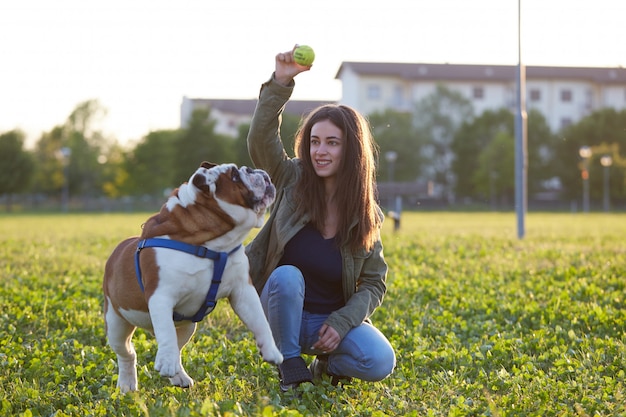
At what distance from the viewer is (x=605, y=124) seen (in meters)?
64.4

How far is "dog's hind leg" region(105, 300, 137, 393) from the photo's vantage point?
430 cm

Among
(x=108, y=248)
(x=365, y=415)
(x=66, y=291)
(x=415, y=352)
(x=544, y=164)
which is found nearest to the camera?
(x=365, y=415)

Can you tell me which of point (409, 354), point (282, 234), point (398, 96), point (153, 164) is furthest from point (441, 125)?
point (282, 234)

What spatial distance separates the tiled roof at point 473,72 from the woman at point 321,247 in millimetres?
69225

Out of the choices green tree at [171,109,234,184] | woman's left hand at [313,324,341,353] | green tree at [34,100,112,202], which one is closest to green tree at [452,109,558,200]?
green tree at [171,109,234,184]

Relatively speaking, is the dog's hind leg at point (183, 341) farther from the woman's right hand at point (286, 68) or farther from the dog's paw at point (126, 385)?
the woman's right hand at point (286, 68)

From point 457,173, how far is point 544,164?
7.56m

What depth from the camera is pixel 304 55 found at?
4238mm

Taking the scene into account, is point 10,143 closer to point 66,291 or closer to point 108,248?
point 108,248

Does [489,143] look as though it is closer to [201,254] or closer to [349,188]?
[349,188]

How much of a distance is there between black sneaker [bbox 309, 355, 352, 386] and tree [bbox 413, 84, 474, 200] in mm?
61521

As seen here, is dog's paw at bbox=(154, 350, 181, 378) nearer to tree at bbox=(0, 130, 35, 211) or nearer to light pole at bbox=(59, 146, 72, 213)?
light pole at bbox=(59, 146, 72, 213)

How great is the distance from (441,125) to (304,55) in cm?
6505

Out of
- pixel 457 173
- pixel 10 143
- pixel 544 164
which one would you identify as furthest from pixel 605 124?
pixel 10 143
